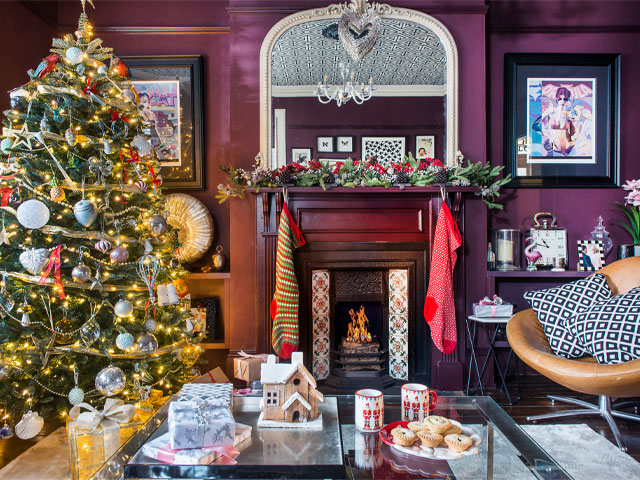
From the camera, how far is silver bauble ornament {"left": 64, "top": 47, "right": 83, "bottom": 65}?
2186 mm

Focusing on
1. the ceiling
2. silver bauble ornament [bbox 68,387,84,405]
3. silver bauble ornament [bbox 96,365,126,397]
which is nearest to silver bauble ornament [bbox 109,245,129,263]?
silver bauble ornament [bbox 96,365,126,397]

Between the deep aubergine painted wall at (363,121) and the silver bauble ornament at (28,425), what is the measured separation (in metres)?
→ 2.18

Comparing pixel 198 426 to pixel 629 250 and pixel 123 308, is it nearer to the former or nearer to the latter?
pixel 123 308

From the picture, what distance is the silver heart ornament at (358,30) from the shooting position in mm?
3232

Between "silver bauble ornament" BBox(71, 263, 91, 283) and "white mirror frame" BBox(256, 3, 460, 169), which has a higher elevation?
"white mirror frame" BBox(256, 3, 460, 169)

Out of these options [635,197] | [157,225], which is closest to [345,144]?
[157,225]

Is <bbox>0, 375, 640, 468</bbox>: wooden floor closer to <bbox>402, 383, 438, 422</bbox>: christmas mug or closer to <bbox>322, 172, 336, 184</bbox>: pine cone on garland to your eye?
<bbox>402, 383, 438, 422</bbox>: christmas mug

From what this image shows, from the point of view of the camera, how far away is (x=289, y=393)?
59.0 inches

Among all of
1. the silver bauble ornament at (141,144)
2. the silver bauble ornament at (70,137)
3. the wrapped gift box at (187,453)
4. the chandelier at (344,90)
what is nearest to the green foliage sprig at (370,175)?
the chandelier at (344,90)

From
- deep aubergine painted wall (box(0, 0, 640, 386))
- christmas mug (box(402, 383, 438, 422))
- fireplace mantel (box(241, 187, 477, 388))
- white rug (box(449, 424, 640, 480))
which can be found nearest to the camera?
white rug (box(449, 424, 640, 480))

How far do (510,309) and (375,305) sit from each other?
98cm

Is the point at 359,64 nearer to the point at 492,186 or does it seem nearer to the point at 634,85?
the point at 492,186

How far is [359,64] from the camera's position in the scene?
334 cm

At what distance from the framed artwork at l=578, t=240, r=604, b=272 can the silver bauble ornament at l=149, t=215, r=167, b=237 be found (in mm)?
3039
